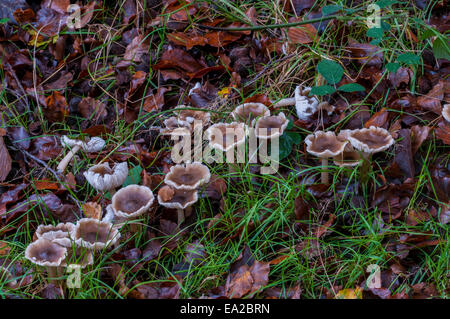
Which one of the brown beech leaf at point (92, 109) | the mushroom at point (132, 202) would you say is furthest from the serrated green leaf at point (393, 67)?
the brown beech leaf at point (92, 109)

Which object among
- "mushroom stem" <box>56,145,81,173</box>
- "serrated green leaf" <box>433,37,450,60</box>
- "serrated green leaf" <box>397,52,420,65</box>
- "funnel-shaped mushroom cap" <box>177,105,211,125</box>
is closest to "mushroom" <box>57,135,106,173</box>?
"mushroom stem" <box>56,145,81,173</box>

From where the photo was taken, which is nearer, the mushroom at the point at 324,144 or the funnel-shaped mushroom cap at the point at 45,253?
the funnel-shaped mushroom cap at the point at 45,253

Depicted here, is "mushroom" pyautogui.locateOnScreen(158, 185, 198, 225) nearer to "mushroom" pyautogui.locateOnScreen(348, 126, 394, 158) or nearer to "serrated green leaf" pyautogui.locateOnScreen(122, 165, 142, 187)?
"serrated green leaf" pyautogui.locateOnScreen(122, 165, 142, 187)

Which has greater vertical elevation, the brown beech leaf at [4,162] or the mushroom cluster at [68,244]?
the mushroom cluster at [68,244]

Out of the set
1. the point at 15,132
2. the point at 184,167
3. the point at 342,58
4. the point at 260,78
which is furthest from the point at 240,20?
the point at 15,132

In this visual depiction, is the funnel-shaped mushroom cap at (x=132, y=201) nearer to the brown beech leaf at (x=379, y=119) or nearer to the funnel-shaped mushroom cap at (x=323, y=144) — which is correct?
the funnel-shaped mushroom cap at (x=323, y=144)

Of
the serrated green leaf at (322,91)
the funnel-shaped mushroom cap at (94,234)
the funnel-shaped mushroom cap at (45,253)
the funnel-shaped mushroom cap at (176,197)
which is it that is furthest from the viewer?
the serrated green leaf at (322,91)

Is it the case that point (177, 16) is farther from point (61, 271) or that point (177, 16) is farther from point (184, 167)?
point (61, 271)
